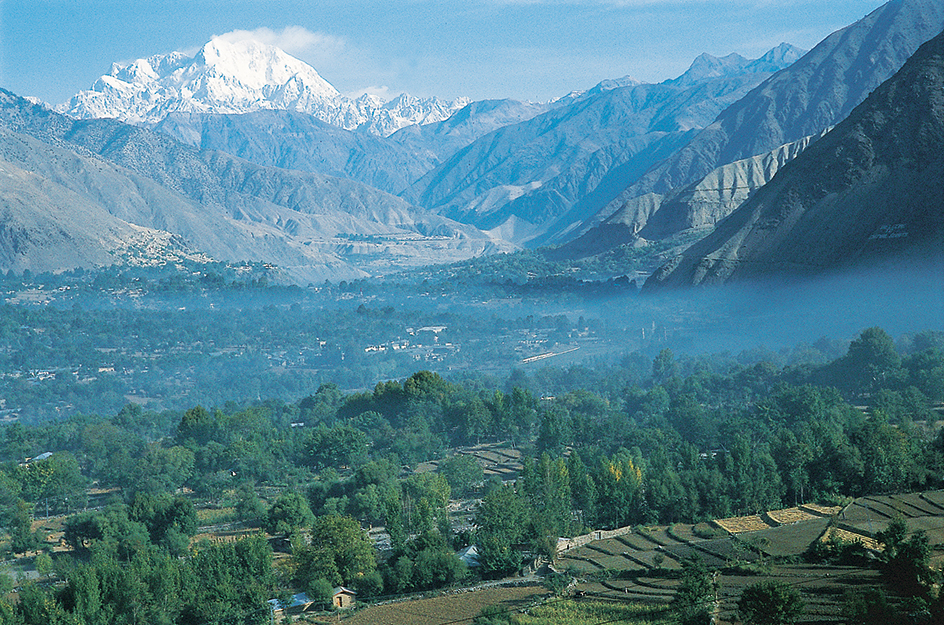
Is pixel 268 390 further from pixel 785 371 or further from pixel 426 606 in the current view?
pixel 426 606

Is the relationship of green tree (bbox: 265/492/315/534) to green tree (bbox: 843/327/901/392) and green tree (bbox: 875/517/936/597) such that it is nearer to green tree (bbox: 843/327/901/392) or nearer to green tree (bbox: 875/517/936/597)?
green tree (bbox: 875/517/936/597)

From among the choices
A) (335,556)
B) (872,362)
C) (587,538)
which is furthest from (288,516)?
(872,362)

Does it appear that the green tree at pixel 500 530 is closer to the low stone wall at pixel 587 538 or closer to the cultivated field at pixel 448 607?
the low stone wall at pixel 587 538

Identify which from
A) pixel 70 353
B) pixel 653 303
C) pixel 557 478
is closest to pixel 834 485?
pixel 557 478

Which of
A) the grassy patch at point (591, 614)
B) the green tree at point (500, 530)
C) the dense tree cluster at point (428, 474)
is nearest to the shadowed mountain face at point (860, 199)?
the dense tree cluster at point (428, 474)

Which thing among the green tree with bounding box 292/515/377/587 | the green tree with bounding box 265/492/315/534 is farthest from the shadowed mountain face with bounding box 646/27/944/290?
the green tree with bounding box 292/515/377/587

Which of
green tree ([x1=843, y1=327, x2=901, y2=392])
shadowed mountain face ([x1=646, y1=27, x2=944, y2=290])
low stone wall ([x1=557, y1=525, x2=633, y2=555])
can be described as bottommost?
low stone wall ([x1=557, y1=525, x2=633, y2=555])
